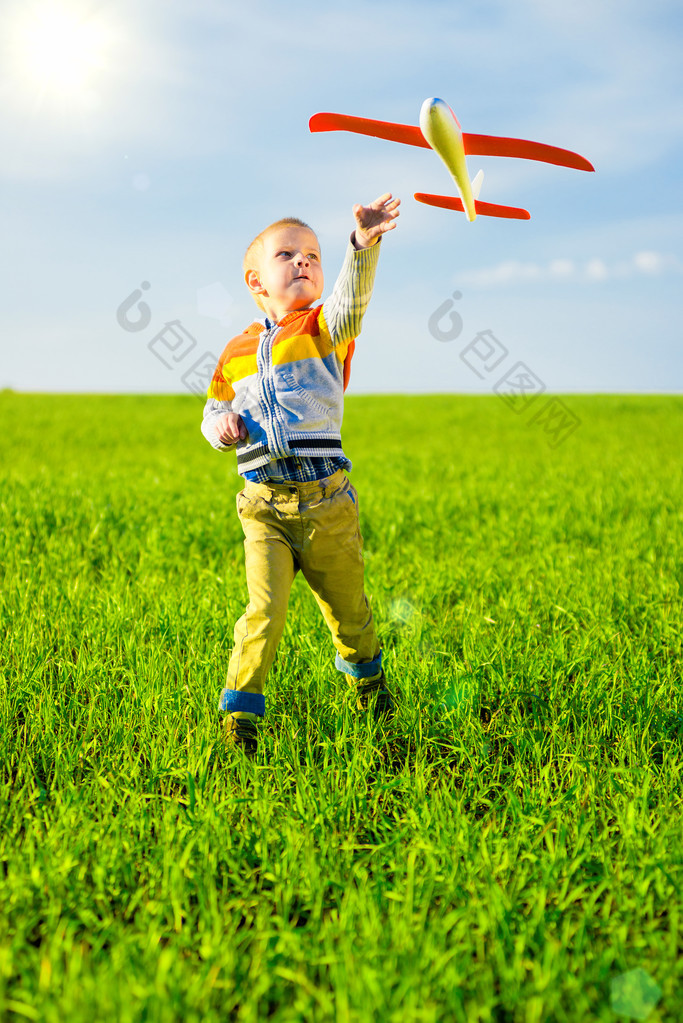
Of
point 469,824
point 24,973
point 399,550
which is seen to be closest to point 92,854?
point 24,973

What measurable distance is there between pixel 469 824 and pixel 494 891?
1.07ft

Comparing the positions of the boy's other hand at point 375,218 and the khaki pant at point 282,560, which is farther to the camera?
the khaki pant at point 282,560

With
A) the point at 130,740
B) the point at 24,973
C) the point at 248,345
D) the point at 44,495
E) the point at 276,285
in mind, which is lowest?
the point at 24,973

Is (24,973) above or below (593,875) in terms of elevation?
below

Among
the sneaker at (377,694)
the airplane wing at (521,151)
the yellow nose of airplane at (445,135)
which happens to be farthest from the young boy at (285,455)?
the airplane wing at (521,151)

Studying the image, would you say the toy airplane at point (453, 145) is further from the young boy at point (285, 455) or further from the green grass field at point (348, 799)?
the green grass field at point (348, 799)

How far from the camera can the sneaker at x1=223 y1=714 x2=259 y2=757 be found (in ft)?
8.65

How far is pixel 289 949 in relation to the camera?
70.3 inches

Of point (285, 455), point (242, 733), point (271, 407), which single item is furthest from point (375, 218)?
point (242, 733)

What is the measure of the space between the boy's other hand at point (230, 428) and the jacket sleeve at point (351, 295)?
1.53ft

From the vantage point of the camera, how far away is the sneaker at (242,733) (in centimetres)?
264

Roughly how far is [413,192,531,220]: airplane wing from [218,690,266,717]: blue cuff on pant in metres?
2.22

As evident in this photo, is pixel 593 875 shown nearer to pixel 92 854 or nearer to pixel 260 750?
pixel 260 750

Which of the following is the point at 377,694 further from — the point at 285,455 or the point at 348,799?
the point at 285,455
